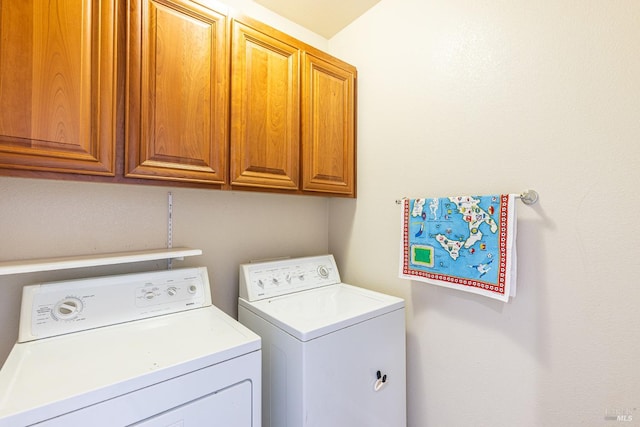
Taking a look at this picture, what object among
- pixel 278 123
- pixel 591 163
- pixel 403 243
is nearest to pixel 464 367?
pixel 403 243

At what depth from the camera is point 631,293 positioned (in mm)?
928

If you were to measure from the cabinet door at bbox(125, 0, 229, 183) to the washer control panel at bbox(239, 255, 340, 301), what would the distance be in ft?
1.80

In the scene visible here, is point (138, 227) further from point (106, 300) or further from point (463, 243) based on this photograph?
point (463, 243)

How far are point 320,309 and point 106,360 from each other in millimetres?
806

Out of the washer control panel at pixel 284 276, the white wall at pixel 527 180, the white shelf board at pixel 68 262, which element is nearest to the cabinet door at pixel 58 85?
the white shelf board at pixel 68 262

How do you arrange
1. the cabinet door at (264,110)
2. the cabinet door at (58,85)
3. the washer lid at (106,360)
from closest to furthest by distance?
1. the washer lid at (106,360)
2. the cabinet door at (58,85)
3. the cabinet door at (264,110)

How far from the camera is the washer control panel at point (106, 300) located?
1.04 m

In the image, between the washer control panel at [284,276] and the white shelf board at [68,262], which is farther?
the washer control panel at [284,276]

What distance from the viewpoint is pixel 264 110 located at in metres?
1.39

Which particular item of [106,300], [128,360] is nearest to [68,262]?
[106,300]

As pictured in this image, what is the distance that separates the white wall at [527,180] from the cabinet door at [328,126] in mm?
207

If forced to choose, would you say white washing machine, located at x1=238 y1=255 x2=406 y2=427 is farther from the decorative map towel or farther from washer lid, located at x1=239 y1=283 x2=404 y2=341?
the decorative map towel

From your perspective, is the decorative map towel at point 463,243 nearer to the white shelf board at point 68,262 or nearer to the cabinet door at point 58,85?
the white shelf board at point 68,262

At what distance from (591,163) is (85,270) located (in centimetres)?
201
